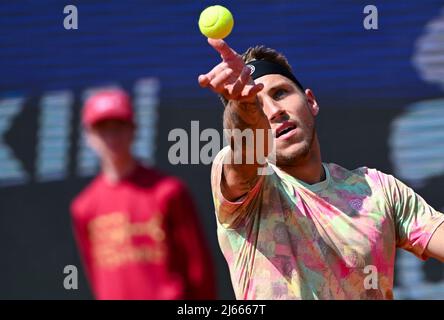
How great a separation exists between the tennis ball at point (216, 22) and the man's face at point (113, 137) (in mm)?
340

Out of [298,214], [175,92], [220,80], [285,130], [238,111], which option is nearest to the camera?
[220,80]

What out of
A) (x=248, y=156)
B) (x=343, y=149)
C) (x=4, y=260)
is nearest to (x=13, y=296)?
(x=4, y=260)

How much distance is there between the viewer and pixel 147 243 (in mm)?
2482

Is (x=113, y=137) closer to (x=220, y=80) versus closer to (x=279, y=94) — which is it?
(x=220, y=80)

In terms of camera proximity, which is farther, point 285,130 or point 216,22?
point 285,130

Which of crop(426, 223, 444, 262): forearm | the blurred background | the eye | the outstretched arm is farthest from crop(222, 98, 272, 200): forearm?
the blurred background

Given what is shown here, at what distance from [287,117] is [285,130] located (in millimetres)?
45

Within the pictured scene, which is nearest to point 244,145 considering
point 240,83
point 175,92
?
point 240,83

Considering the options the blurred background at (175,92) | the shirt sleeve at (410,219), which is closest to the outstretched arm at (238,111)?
A: the shirt sleeve at (410,219)

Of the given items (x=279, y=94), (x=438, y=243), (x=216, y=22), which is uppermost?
(x=216, y=22)

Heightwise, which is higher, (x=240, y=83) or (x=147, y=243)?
(x=240, y=83)

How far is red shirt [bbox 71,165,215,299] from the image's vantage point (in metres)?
2.47

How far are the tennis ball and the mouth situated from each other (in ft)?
1.39

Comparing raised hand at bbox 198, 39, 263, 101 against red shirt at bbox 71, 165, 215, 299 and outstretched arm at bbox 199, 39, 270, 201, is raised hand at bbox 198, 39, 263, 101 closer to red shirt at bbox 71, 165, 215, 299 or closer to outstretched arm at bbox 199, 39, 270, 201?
outstretched arm at bbox 199, 39, 270, 201
